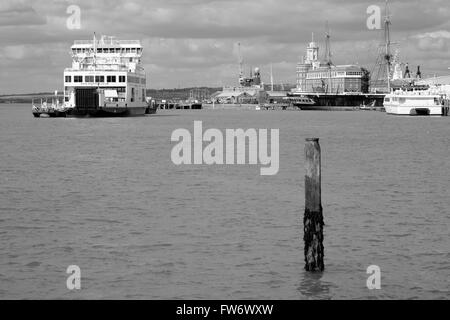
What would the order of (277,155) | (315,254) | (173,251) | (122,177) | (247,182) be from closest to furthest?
(315,254) → (173,251) → (247,182) → (122,177) → (277,155)

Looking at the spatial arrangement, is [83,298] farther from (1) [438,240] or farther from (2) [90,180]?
Result: (2) [90,180]

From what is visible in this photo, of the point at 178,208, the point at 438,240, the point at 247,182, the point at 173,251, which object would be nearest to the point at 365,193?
the point at 247,182

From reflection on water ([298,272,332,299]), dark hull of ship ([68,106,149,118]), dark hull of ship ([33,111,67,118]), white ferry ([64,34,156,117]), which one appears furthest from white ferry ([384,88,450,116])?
reflection on water ([298,272,332,299])

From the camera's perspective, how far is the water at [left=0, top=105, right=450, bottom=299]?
2048cm

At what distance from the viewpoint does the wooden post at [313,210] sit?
65.5 ft

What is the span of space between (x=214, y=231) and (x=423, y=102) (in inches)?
5228

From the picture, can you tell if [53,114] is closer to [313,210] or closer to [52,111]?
[52,111]

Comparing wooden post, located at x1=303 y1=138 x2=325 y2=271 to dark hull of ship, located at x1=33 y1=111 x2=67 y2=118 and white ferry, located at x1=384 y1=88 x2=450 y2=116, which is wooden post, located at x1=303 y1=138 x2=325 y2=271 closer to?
dark hull of ship, located at x1=33 y1=111 x2=67 y2=118

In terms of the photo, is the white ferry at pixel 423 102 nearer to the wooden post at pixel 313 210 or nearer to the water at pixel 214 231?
the water at pixel 214 231

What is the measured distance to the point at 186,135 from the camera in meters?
84.8

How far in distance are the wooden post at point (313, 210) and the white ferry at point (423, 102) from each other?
136m

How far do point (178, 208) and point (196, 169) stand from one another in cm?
1538

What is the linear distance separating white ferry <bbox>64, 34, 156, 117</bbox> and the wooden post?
94349mm
